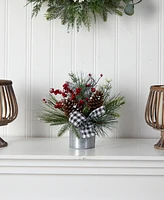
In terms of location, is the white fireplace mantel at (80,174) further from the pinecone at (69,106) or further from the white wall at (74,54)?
the white wall at (74,54)

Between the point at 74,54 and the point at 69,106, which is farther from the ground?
the point at 74,54

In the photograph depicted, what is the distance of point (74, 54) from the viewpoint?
4.72 feet

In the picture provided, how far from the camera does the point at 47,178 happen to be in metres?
1.16

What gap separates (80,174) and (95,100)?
228 millimetres

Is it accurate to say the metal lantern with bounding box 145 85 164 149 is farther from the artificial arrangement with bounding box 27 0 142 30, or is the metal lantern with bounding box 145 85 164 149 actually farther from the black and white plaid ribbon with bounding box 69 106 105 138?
the artificial arrangement with bounding box 27 0 142 30

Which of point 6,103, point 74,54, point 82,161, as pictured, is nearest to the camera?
point 82,161

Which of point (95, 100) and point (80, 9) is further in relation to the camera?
point (80, 9)

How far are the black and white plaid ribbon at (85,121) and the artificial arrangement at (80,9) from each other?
35 cm

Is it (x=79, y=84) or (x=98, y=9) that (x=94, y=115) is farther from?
(x=98, y=9)

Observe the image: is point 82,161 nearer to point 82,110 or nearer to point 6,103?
point 82,110

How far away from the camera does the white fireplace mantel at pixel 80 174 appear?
1131 mm

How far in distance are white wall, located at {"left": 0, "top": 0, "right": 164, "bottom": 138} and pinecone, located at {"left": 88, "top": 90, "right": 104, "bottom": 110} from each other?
232 mm

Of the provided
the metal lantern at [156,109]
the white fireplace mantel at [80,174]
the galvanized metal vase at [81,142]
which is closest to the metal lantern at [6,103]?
the white fireplace mantel at [80,174]

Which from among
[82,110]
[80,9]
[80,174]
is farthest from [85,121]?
[80,9]
